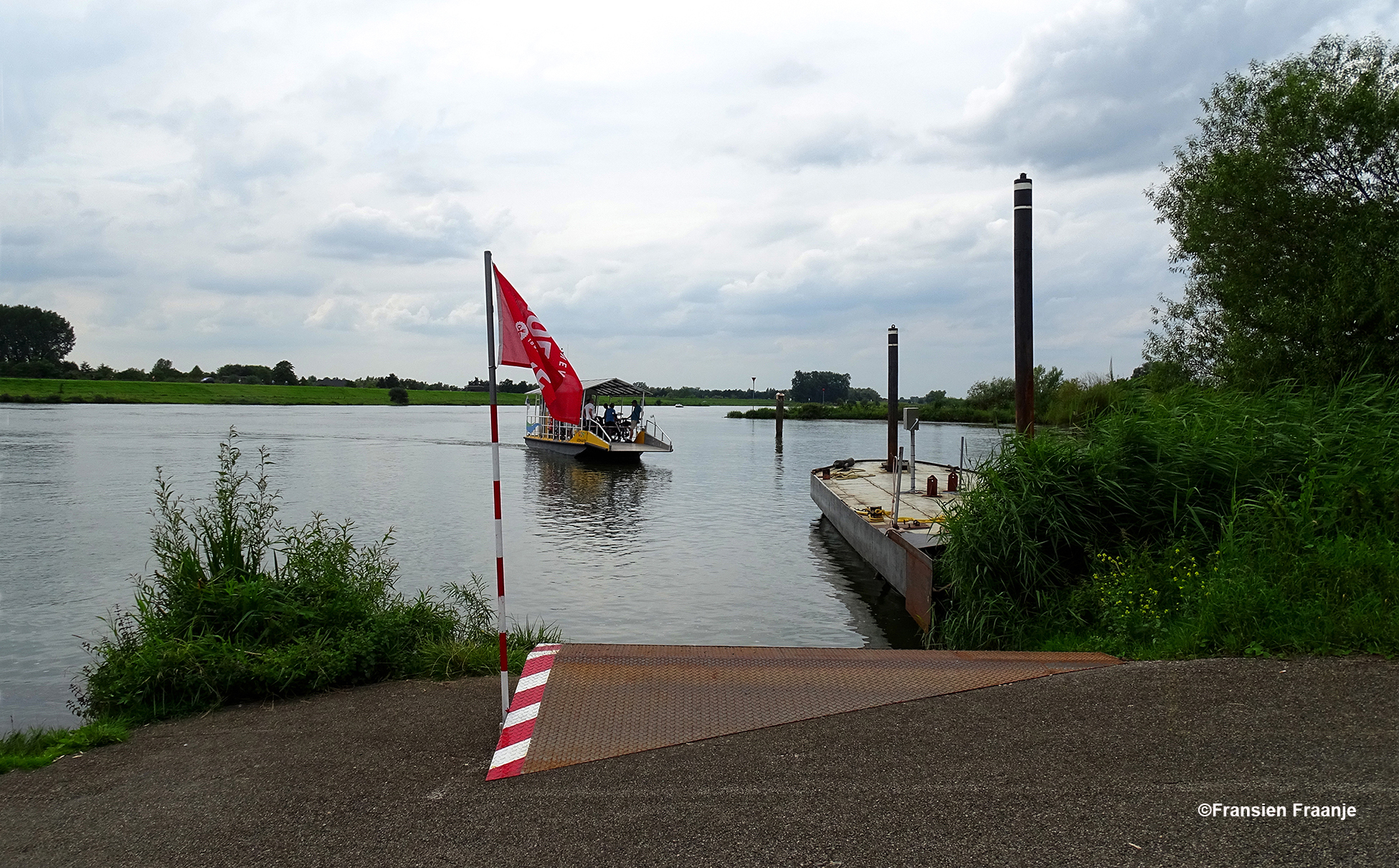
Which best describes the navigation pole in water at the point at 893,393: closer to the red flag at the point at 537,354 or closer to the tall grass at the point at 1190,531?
the tall grass at the point at 1190,531

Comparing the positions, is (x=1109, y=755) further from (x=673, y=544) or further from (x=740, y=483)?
(x=740, y=483)

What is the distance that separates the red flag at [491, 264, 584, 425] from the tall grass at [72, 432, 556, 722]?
2126 millimetres

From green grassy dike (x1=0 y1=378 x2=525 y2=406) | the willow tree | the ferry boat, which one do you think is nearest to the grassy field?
green grassy dike (x1=0 y1=378 x2=525 y2=406)

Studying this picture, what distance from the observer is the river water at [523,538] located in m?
12.8

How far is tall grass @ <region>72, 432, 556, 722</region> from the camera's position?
6.41m

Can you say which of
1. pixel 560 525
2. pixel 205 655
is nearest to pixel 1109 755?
pixel 205 655

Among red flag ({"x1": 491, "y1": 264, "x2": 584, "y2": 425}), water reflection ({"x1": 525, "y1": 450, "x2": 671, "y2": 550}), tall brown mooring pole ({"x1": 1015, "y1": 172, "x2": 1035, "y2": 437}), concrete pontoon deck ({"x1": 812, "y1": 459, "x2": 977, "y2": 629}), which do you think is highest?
tall brown mooring pole ({"x1": 1015, "y1": 172, "x2": 1035, "y2": 437})

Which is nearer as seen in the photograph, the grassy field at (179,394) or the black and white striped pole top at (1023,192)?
the black and white striped pole top at (1023,192)

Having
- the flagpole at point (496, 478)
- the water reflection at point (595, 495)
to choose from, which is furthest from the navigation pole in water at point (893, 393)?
the flagpole at point (496, 478)

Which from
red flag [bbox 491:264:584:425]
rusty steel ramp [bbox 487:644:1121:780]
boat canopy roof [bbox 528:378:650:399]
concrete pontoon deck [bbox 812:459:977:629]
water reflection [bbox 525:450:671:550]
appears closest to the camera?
rusty steel ramp [bbox 487:644:1121:780]

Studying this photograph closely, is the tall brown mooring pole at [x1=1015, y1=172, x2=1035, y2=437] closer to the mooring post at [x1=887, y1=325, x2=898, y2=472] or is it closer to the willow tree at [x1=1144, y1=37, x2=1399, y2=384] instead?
the willow tree at [x1=1144, y1=37, x2=1399, y2=384]

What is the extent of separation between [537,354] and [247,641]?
10.4 feet

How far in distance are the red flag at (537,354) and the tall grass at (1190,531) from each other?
4.58 meters

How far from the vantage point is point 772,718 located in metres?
5.37
